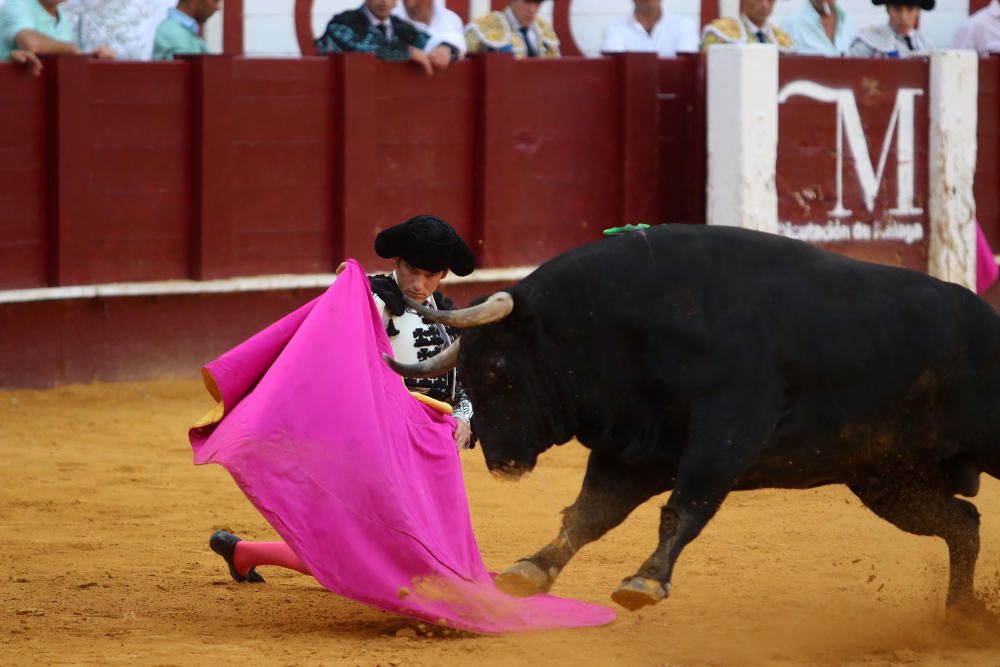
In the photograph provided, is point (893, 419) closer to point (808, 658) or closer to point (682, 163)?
point (808, 658)

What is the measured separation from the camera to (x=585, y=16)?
1080 cm

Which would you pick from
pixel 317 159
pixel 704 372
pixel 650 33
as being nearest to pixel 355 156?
pixel 317 159

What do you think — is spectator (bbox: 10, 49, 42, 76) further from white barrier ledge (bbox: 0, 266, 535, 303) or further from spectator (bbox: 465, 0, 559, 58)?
spectator (bbox: 465, 0, 559, 58)

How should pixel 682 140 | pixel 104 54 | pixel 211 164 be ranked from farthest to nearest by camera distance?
pixel 682 140, pixel 211 164, pixel 104 54

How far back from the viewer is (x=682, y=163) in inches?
374

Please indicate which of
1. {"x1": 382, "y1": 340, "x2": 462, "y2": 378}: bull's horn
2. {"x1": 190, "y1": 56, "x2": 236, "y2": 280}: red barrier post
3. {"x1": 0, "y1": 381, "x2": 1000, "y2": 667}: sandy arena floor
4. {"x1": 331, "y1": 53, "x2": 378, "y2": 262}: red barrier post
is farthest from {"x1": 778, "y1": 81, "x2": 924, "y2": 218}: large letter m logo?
{"x1": 382, "y1": 340, "x2": 462, "y2": 378}: bull's horn

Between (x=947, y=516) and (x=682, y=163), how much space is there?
5.16 m

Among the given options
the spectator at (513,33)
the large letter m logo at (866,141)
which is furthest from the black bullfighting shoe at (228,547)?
the large letter m logo at (866,141)

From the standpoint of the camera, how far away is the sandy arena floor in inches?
160

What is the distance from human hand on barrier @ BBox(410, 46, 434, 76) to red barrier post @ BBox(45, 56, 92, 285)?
151 cm

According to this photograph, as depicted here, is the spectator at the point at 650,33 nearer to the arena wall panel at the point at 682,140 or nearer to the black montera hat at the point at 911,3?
the arena wall panel at the point at 682,140

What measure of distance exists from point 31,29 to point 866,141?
447 centimetres

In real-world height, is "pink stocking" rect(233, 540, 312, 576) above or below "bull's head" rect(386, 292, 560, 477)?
below

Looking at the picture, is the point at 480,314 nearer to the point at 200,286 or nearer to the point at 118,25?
the point at 200,286
